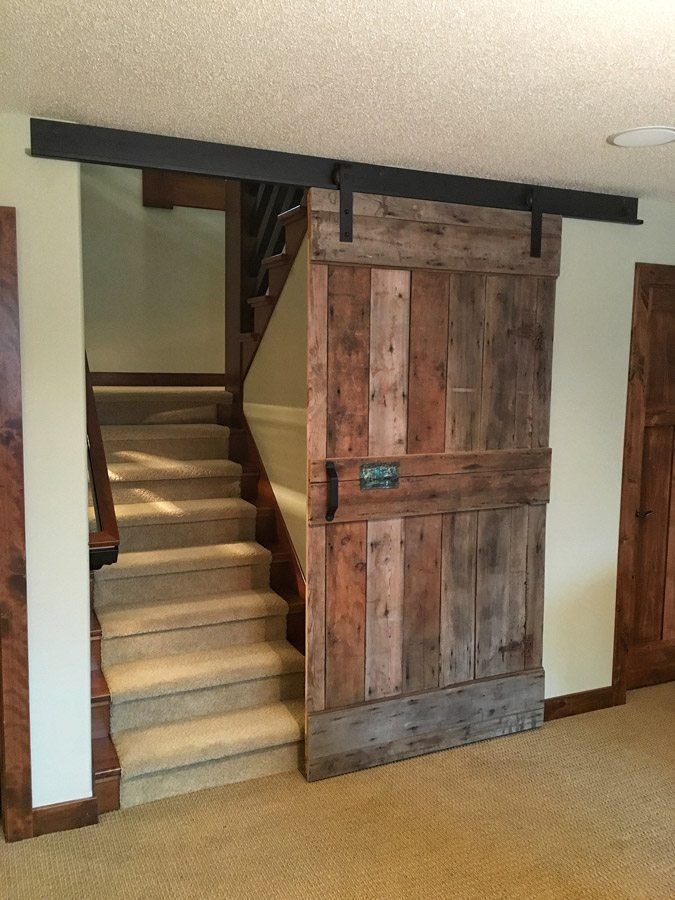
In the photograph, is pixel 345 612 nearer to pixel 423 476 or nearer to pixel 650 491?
pixel 423 476

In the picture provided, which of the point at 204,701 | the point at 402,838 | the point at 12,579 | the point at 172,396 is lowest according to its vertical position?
the point at 402,838

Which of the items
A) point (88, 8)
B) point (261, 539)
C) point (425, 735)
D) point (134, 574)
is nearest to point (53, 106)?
point (88, 8)

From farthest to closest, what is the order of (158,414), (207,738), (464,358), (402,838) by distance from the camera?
(158,414), (464,358), (207,738), (402,838)

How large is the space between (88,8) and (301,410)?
181 centimetres

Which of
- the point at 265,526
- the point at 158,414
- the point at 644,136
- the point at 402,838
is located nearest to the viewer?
the point at 644,136

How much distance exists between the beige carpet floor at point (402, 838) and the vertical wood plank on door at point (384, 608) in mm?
363

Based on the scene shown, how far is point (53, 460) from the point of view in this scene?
8.53ft

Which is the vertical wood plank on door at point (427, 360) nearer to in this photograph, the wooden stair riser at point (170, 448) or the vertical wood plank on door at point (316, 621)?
the vertical wood plank on door at point (316, 621)

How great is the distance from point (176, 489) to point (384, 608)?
135cm

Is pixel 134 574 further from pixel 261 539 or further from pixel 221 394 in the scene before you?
pixel 221 394

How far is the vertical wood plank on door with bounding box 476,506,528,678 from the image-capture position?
11.1 feet

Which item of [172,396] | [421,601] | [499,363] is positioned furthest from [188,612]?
[499,363]

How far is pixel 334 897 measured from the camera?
238 cm

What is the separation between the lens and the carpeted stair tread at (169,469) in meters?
3.84
